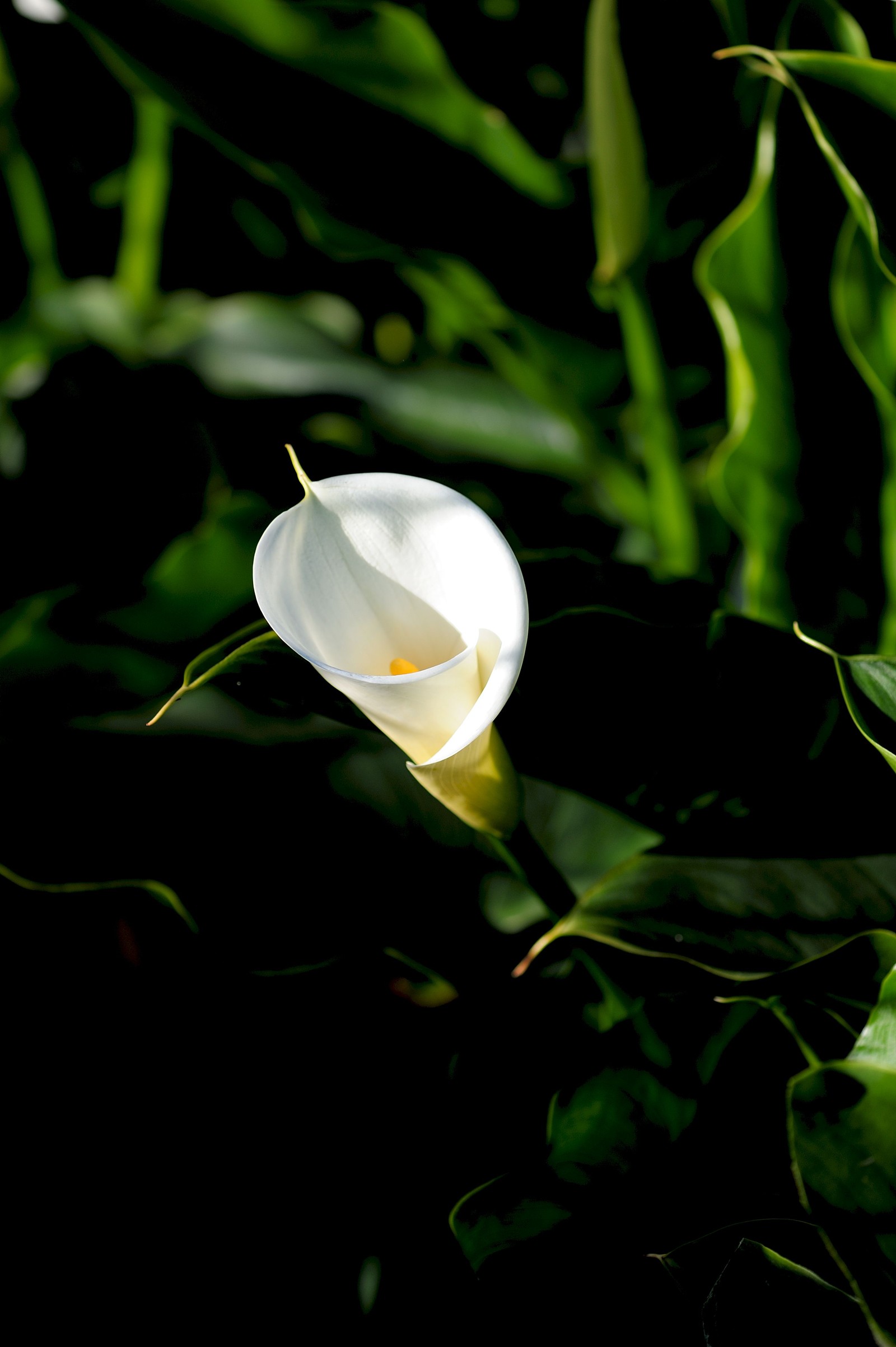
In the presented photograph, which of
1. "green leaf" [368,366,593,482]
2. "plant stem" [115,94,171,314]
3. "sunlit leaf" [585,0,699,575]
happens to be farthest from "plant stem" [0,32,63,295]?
"sunlit leaf" [585,0,699,575]

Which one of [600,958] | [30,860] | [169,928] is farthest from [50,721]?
[600,958]

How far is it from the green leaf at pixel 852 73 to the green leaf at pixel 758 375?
0.19 feet

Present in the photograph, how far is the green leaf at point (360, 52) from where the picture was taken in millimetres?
571

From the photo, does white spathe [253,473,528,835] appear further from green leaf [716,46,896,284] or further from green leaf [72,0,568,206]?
green leaf [72,0,568,206]

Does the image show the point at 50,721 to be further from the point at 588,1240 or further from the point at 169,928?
the point at 588,1240

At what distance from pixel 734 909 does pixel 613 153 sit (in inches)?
17.8

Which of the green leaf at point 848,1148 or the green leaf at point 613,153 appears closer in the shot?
the green leaf at point 848,1148

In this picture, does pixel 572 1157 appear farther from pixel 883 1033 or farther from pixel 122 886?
pixel 122 886

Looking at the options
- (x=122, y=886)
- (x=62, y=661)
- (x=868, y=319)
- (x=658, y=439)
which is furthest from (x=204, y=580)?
(x=868, y=319)

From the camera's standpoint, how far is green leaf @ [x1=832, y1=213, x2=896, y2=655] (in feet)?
1.66

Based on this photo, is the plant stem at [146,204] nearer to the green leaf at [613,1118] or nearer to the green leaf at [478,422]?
the green leaf at [478,422]

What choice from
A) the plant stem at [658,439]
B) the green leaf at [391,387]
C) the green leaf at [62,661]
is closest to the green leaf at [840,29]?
the plant stem at [658,439]

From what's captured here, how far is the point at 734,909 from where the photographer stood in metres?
0.44

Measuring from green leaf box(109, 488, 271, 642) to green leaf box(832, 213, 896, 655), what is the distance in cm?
39
